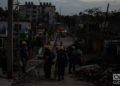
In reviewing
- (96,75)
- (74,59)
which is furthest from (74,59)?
(96,75)

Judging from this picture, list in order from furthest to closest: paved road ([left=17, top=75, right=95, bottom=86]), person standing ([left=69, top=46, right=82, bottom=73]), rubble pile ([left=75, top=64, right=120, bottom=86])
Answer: person standing ([left=69, top=46, right=82, bottom=73]) → rubble pile ([left=75, top=64, right=120, bottom=86]) → paved road ([left=17, top=75, right=95, bottom=86])

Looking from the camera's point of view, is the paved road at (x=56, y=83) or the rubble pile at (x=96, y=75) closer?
the paved road at (x=56, y=83)

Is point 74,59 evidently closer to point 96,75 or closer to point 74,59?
point 74,59

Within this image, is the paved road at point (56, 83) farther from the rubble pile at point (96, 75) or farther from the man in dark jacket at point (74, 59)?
A: the man in dark jacket at point (74, 59)

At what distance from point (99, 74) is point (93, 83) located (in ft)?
5.35

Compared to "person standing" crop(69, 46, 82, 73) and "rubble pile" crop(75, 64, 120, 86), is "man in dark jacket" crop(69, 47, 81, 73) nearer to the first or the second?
"person standing" crop(69, 46, 82, 73)

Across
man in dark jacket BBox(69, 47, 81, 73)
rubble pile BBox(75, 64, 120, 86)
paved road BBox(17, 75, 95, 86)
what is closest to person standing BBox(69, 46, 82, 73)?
man in dark jacket BBox(69, 47, 81, 73)

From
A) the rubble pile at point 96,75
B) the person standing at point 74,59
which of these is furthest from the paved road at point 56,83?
the person standing at point 74,59

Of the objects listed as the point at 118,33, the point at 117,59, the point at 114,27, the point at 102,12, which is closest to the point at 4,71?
the point at 117,59

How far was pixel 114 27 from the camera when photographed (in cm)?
3831

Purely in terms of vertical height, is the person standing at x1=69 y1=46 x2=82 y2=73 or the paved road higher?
the person standing at x1=69 y1=46 x2=82 y2=73

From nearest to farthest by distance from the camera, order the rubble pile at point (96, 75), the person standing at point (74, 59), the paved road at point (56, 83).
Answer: the paved road at point (56, 83) → the rubble pile at point (96, 75) → the person standing at point (74, 59)

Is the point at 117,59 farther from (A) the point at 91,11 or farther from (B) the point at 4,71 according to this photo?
(A) the point at 91,11

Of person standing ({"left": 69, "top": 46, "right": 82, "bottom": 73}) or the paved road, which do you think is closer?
the paved road
